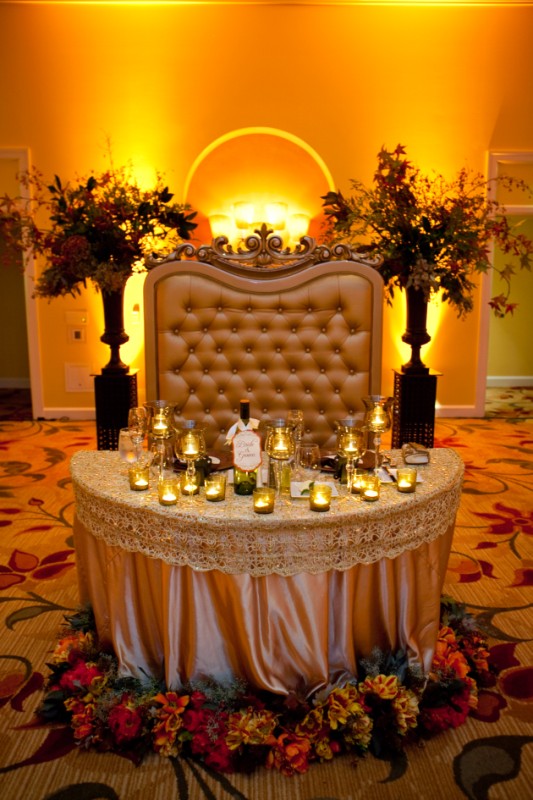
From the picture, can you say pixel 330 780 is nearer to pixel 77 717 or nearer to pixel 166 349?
pixel 77 717

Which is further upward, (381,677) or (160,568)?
(160,568)

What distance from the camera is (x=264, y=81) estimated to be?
232 inches

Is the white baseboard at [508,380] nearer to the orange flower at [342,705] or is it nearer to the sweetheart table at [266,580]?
Answer: the sweetheart table at [266,580]

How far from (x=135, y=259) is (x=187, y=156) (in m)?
2.42

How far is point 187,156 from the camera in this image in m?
5.97

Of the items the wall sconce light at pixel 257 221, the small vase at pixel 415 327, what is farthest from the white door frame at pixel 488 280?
the small vase at pixel 415 327

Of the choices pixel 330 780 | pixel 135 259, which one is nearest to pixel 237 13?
pixel 135 259

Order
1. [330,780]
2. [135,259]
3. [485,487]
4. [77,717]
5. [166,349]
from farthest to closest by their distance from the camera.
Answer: [485,487] < [135,259] < [166,349] < [77,717] < [330,780]

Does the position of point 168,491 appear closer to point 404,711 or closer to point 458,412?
point 404,711

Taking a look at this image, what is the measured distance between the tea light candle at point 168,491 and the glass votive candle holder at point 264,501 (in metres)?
0.25

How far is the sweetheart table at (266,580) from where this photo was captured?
1.90 m

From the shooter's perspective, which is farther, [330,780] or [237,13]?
[237,13]

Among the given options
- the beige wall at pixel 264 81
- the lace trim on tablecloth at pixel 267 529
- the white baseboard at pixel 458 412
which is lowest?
the white baseboard at pixel 458 412

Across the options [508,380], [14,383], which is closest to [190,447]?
[14,383]
